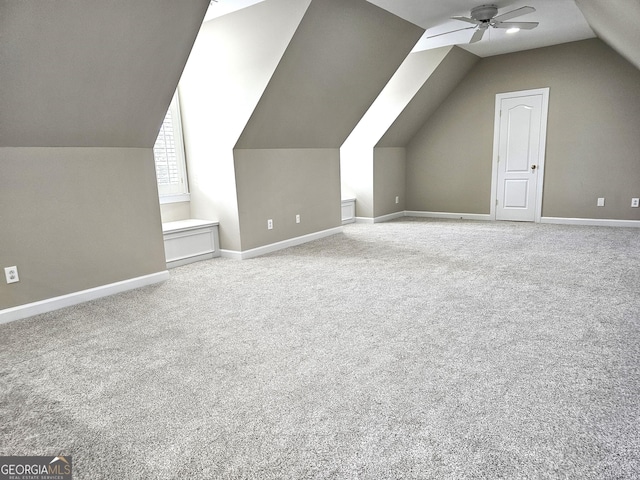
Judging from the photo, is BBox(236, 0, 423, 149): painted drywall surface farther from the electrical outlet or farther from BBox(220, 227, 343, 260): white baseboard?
the electrical outlet

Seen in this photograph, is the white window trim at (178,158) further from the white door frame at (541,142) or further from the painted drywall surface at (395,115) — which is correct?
the white door frame at (541,142)

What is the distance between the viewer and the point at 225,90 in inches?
175

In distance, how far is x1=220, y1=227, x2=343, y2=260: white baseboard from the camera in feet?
15.6

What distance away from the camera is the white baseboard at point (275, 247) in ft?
15.6

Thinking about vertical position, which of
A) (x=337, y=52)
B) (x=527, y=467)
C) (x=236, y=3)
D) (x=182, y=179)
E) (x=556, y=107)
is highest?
(x=236, y=3)

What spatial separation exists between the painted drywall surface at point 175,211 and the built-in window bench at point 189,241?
0.31 feet

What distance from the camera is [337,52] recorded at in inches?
174

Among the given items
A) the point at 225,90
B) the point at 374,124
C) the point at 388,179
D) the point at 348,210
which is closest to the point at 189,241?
the point at 225,90

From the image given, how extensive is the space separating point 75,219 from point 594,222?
6.83 m

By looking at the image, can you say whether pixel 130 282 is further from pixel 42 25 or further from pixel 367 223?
→ pixel 367 223

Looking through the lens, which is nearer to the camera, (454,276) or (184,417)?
(184,417)

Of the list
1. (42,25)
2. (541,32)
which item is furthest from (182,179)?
(541,32)

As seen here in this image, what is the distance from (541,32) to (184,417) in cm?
623

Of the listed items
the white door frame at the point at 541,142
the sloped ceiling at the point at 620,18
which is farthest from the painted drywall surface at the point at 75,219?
the white door frame at the point at 541,142
